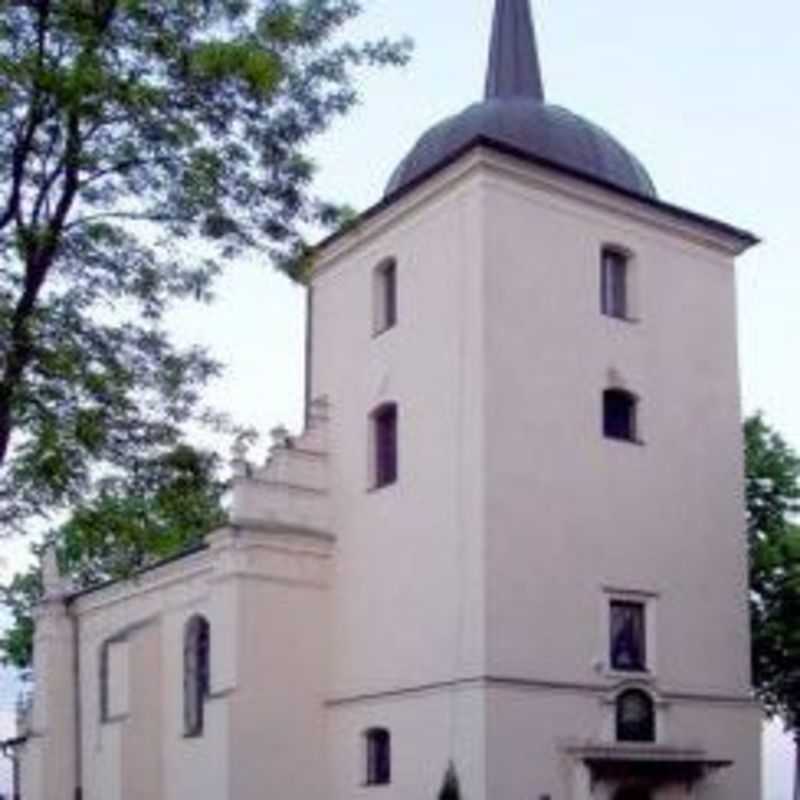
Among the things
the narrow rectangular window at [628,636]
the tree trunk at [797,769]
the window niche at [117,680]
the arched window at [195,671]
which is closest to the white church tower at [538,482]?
the narrow rectangular window at [628,636]

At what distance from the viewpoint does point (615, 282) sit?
29625mm

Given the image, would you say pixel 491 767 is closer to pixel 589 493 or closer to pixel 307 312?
pixel 589 493

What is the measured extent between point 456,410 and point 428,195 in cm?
438

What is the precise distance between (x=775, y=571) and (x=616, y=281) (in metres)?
8.27

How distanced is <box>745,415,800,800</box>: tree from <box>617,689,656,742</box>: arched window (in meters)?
7.36

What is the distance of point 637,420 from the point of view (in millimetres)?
28875

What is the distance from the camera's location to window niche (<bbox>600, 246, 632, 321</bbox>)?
2931 cm

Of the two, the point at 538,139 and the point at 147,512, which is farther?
the point at 538,139

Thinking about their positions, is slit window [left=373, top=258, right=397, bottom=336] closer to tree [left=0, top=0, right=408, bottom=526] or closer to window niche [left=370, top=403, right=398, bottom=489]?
window niche [left=370, top=403, right=398, bottom=489]

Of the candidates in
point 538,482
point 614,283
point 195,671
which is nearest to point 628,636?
point 538,482

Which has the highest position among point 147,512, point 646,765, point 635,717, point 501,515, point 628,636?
point 501,515

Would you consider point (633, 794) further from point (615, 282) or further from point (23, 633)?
point (23, 633)

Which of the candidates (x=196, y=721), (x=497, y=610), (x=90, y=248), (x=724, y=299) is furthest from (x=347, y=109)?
(x=196, y=721)

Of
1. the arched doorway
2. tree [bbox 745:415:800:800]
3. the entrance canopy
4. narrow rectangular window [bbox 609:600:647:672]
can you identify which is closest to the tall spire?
tree [bbox 745:415:800:800]
